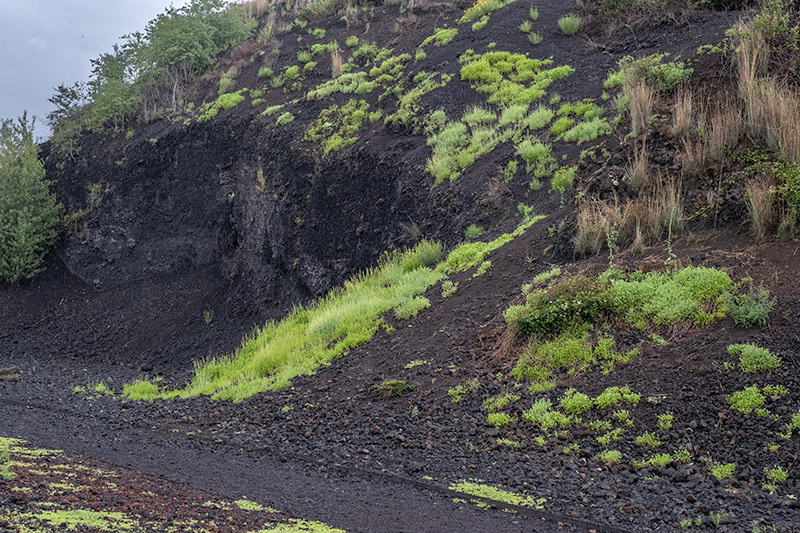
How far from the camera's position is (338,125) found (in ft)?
65.8

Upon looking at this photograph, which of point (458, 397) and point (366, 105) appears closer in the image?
point (458, 397)

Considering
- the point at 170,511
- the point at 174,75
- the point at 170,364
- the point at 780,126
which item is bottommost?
the point at 170,364

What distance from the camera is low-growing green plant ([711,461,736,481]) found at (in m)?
5.64

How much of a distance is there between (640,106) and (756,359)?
5.58 m

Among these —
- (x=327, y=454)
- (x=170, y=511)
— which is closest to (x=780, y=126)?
(x=327, y=454)

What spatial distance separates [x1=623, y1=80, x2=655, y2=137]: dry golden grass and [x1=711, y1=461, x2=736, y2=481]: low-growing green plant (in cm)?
621

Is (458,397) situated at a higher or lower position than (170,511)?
lower

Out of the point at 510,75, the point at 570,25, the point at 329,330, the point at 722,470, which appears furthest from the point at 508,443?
the point at 570,25

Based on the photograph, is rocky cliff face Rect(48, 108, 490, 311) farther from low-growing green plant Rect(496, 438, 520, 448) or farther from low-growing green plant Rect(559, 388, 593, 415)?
low-growing green plant Rect(496, 438, 520, 448)

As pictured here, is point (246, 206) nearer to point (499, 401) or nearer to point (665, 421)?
point (499, 401)

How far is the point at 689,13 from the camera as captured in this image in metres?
17.6

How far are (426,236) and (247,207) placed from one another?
9132 mm

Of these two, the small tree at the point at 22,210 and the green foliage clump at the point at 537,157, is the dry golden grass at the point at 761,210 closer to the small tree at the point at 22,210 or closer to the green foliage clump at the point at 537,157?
the green foliage clump at the point at 537,157

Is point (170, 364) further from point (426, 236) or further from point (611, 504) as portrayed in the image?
point (611, 504)
